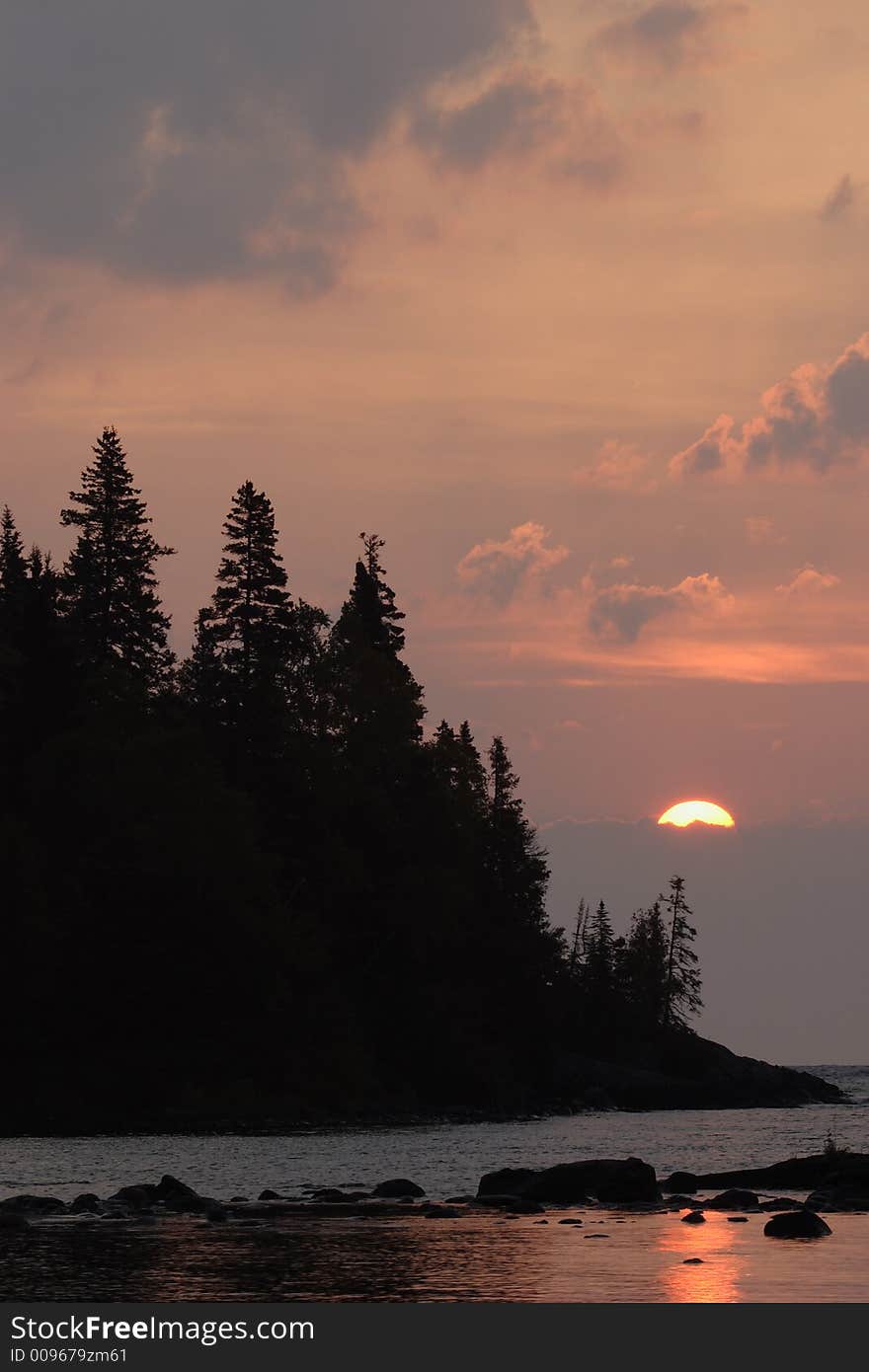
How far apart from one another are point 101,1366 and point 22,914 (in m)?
57.7

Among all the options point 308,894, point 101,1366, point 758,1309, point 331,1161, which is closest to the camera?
point 101,1366

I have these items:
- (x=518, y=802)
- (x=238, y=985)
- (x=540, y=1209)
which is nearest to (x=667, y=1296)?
(x=540, y=1209)

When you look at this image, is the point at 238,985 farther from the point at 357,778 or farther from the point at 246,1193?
the point at 246,1193

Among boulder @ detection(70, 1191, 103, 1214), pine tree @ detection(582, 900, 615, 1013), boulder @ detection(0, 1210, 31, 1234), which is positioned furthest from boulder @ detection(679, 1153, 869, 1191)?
pine tree @ detection(582, 900, 615, 1013)

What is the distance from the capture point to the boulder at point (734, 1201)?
3831 cm

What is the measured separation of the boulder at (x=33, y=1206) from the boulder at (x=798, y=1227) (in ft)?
49.7

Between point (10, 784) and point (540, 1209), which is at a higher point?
point (10, 784)

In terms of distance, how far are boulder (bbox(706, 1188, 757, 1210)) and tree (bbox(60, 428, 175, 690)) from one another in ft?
221

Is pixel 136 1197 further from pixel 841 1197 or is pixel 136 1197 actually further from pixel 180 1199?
pixel 841 1197

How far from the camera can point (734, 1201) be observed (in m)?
38.7

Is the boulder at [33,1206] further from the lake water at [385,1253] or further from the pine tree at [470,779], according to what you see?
the pine tree at [470,779]

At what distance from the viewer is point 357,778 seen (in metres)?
95.4

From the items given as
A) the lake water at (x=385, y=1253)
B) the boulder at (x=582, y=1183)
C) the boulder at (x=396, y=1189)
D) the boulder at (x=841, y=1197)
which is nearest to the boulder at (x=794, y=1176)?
the boulder at (x=841, y=1197)

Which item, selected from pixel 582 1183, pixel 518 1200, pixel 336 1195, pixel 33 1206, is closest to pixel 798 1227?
pixel 518 1200
